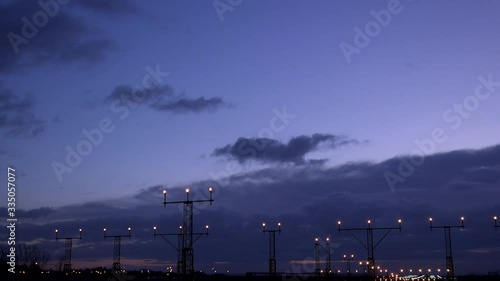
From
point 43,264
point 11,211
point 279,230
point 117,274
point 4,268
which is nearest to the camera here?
point 11,211

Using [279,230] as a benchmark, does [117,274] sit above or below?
below

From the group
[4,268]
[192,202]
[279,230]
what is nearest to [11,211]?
[192,202]

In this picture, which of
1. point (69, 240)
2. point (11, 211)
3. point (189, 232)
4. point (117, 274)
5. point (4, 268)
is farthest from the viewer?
point (69, 240)

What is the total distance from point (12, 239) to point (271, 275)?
51.0 metres

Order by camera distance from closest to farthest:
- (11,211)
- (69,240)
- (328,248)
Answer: (11,211) → (69,240) → (328,248)

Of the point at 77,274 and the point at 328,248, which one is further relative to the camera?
the point at 77,274

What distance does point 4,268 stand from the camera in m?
90.8

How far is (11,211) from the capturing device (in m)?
49.2

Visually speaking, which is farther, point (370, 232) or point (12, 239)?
point (370, 232)

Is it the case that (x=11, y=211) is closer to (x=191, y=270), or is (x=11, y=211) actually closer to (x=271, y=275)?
(x=191, y=270)

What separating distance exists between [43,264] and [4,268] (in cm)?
7524

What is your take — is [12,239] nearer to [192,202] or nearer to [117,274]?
[192,202]

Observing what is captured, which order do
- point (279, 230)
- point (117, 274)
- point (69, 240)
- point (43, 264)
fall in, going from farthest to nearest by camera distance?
point (43, 264) < point (69, 240) < point (117, 274) < point (279, 230)

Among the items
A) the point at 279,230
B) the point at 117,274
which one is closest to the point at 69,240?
the point at 117,274
